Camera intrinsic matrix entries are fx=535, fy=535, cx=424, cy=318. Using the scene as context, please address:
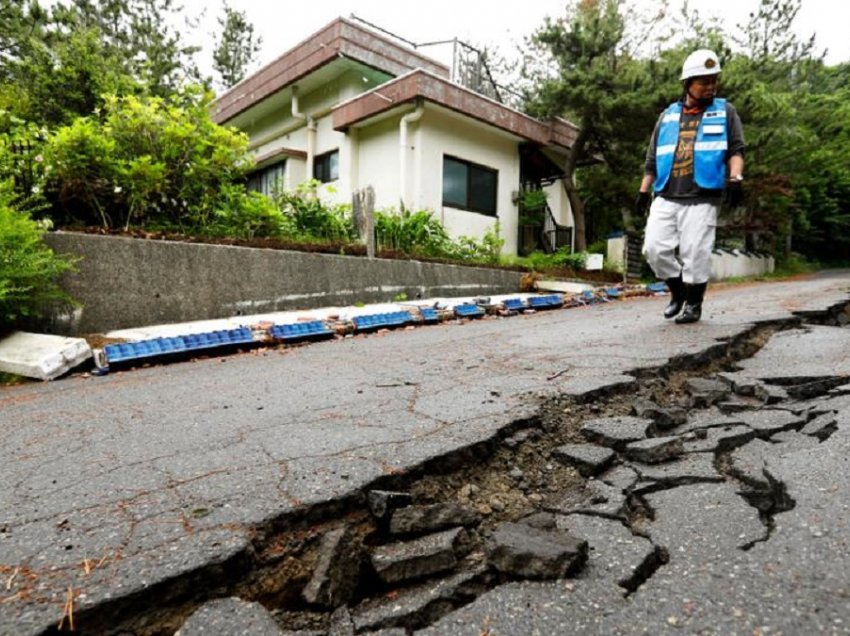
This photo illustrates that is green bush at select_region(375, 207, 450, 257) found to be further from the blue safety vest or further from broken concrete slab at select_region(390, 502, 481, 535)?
broken concrete slab at select_region(390, 502, 481, 535)

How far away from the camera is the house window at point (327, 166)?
13.3 metres

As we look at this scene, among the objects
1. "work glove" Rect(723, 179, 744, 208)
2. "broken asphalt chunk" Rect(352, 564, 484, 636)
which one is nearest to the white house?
"work glove" Rect(723, 179, 744, 208)

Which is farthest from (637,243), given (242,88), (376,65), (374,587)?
(374,587)

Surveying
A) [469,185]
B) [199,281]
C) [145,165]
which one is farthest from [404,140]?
[199,281]

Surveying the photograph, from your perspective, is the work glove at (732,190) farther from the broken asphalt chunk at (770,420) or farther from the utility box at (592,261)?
the utility box at (592,261)

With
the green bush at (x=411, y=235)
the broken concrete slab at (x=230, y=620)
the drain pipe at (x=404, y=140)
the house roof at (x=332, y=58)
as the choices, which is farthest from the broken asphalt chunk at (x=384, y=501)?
the house roof at (x=332, y=58)

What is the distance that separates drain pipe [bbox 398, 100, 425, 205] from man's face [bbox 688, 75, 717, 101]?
7.24m

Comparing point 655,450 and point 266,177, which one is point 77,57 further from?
point 655,450

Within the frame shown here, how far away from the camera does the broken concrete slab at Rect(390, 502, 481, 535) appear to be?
1391 millimetres

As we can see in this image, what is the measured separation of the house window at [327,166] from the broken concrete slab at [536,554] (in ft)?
41.6

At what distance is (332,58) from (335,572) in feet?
40.7

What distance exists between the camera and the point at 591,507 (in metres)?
1.53

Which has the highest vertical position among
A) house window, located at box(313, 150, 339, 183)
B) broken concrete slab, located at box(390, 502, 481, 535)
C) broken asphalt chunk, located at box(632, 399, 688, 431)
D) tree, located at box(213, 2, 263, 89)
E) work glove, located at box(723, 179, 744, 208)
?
tree, located at box(213, 2, 263, 89)

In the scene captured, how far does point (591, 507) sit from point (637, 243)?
1277cm
